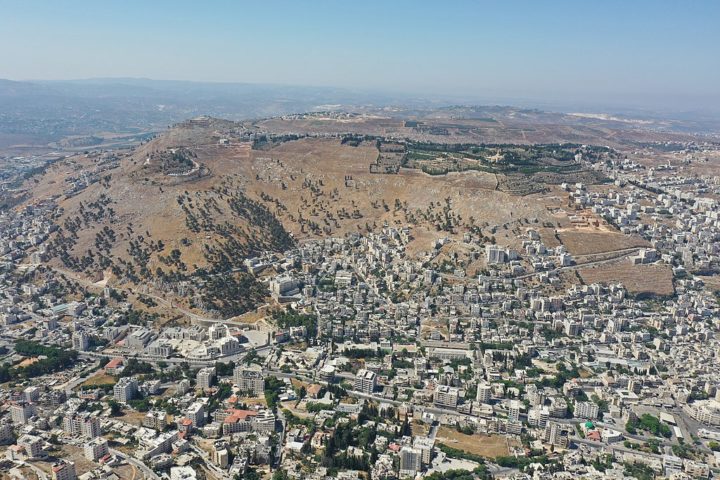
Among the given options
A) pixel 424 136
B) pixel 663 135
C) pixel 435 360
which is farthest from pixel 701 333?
pixel 663 135

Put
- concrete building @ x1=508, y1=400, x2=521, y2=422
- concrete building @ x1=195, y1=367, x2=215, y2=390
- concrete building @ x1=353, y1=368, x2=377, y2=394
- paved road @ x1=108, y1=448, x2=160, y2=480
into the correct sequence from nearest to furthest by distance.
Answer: paved road @ x1=108, y1=448, x2=160, y2=480
concrete building @ x1=508, y1=400, x2=521, y2=422
concrete building @ x1=353, y1=368, x2=377, y2=394
concrete building @ x1=195, y1=367, x2=215, y2=390

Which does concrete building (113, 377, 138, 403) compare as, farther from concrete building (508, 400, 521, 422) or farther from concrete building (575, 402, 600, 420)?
concrete building (575, 402, 600, 420)

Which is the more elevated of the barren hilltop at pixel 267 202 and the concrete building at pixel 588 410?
the barren hilltop at pixel 267 202

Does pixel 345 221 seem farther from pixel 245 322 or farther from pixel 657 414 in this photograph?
pixel 657 414

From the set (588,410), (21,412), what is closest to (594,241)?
(588,410)

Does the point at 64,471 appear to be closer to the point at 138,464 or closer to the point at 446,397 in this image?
the point at 138,464

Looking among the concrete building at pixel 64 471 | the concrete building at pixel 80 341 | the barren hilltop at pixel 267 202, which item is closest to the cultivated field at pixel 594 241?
the barren hilltop at pixel 267 202

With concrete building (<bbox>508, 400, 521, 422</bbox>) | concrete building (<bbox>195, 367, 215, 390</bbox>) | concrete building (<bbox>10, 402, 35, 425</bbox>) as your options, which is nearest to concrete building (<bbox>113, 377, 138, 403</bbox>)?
concrete building (<bbox>195, 367, 215, 390</bbox>)

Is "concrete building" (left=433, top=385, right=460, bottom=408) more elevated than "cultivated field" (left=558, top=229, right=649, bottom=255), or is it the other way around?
"cultivated field" (left=558, top=229, right=649, bottom=255)

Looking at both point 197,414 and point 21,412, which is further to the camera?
point 21,412

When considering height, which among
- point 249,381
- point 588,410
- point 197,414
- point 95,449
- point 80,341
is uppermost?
point 588,410

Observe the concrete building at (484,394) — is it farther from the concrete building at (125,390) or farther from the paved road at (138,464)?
the concrete building at (125,390)
